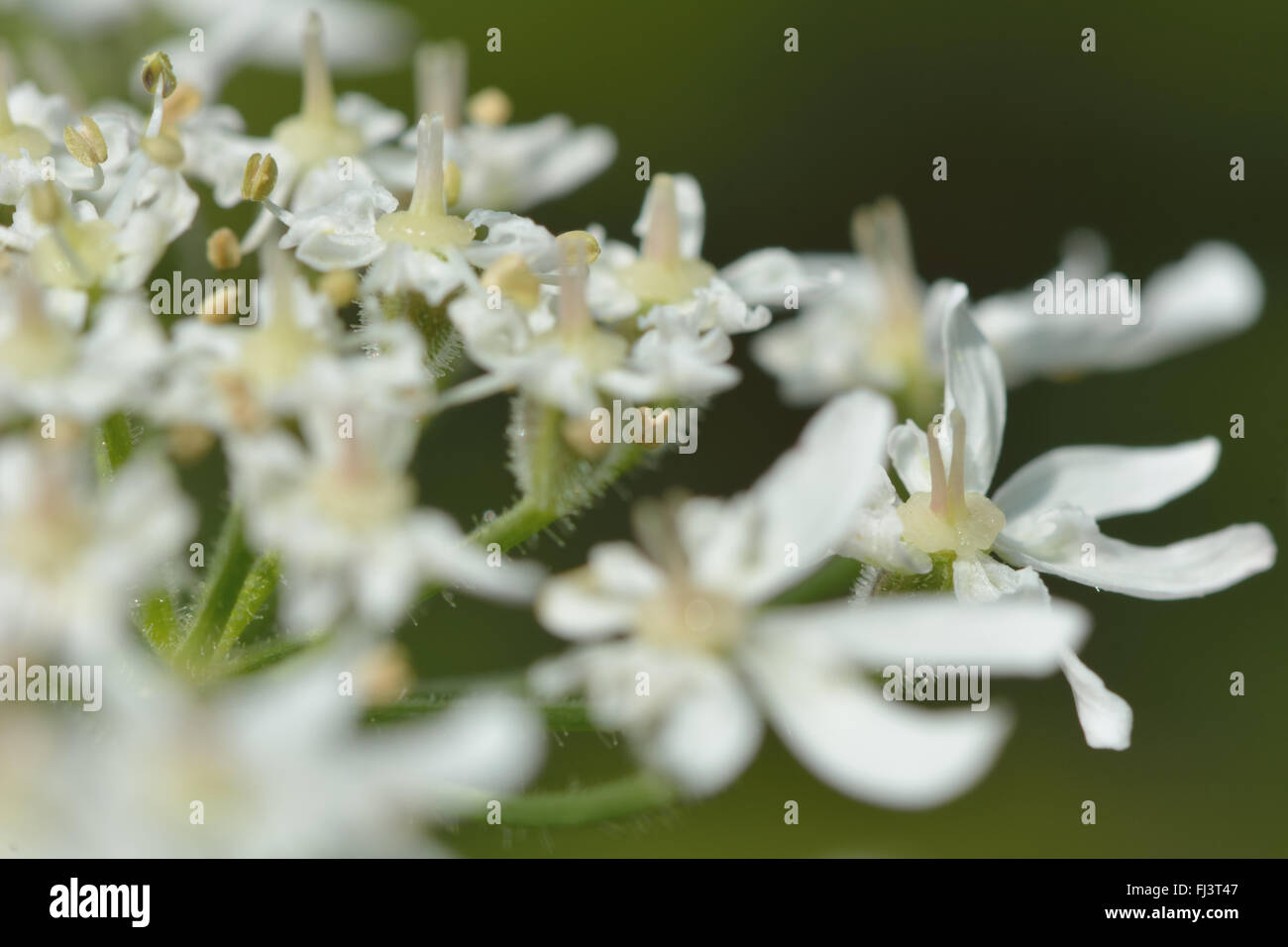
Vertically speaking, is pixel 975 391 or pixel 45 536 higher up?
pixel 975 391

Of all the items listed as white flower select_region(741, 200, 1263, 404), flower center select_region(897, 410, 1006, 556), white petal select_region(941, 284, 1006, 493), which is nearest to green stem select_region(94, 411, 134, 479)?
flower center select_region(897, 410, 1006, 556)

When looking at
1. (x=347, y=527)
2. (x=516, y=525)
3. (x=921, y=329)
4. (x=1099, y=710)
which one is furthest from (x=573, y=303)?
(x=921, y=329)

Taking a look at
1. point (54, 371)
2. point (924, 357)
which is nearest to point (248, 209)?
point (924, 357)

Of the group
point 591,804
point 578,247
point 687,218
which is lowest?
point 591,804

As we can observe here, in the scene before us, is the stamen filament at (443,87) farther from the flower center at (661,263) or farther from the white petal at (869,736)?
the white petal at (869,736)

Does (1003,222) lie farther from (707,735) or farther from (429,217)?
(707,735)

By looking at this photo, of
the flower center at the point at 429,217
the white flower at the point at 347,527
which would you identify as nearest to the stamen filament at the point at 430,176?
the flower center at the point at 429,217

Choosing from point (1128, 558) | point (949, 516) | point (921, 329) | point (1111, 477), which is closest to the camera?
point (949, 516)

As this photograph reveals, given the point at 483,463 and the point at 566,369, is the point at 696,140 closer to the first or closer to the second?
the point at 483,463
